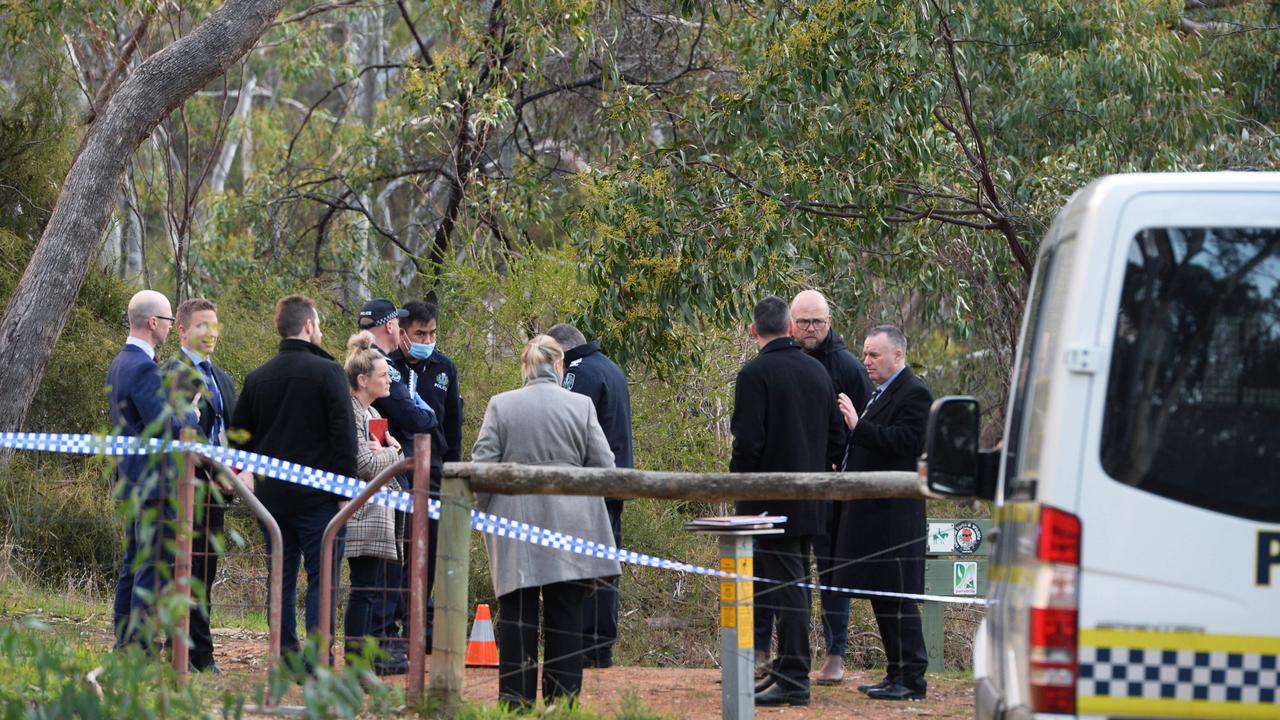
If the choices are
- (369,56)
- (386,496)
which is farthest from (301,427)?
(369,56)

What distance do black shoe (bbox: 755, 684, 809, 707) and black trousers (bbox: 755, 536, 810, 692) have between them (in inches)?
1.4

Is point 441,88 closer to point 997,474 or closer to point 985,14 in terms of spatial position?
point 985,14

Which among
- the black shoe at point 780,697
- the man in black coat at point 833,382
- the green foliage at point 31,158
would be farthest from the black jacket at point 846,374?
the green foliage at point 31,158

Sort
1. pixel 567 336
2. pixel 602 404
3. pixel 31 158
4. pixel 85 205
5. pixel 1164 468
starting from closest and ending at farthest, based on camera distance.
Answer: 1. pixel 1164 468
2. pixel 567 336
3. pixel 602 404
4. pixel 85 205
5. pixel 31 158

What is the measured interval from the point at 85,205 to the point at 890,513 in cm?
686

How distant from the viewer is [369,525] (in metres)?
7.60

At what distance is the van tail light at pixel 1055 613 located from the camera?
3.66 meters

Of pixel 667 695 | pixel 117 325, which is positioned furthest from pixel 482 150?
pixel 667 695

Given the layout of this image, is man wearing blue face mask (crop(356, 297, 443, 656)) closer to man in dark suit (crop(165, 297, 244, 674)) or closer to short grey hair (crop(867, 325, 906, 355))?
man in dark suit (crop(165, 297, 244, 674))

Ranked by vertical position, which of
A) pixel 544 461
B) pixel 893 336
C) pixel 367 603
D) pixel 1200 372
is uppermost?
pixel 893 336

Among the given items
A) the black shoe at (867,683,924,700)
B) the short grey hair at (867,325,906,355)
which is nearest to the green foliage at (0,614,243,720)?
the black shoe at (867,683,924,700)

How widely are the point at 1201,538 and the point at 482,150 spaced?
13.7m

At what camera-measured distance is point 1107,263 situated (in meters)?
3.73

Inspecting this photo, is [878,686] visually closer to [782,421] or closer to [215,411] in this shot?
[782,421]
